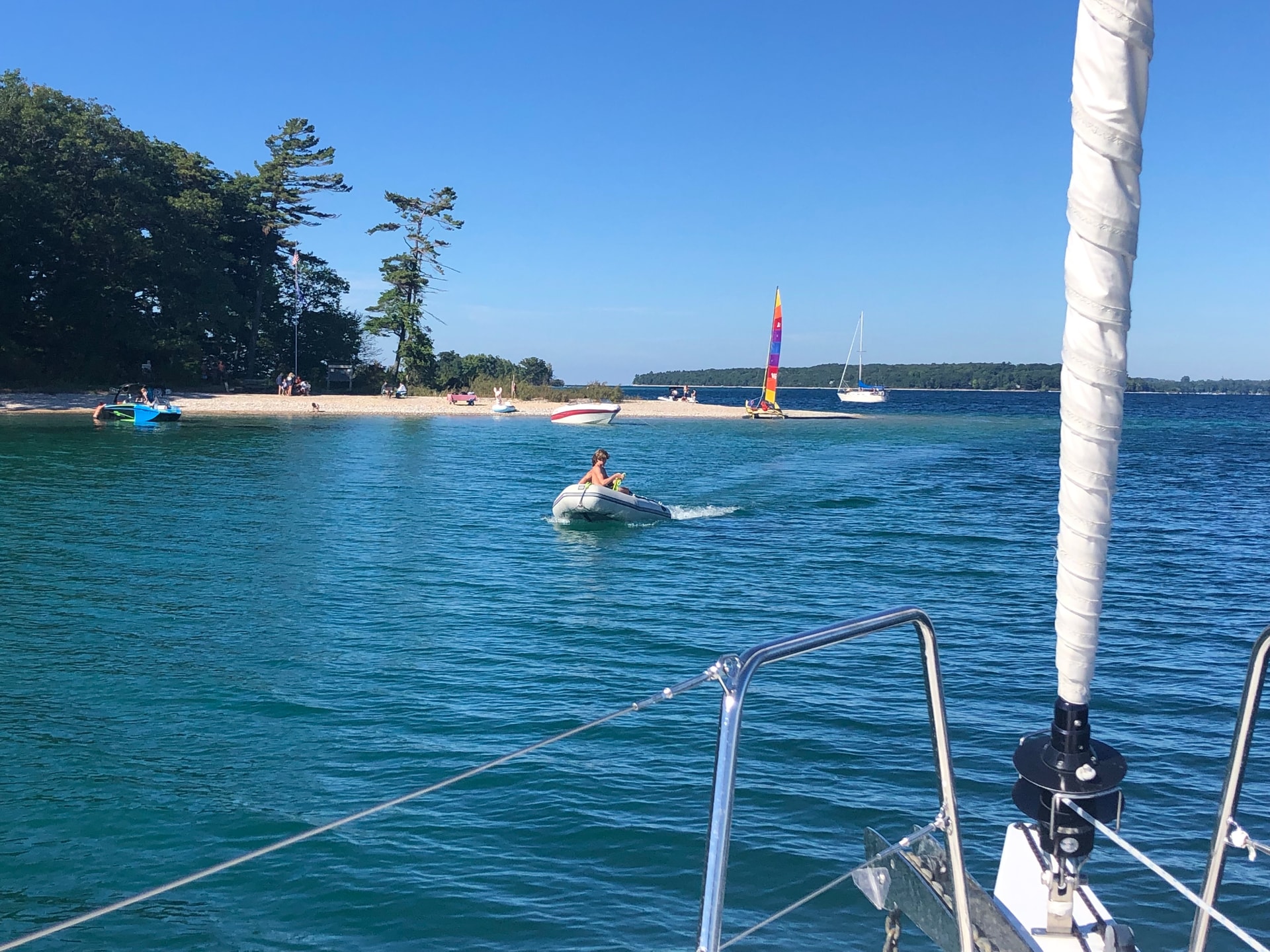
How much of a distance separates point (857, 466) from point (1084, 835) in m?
36.2

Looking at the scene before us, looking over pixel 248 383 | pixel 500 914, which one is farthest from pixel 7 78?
pixel 500 914

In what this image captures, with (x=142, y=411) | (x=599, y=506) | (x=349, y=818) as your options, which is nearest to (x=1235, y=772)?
(x=349, y=818)

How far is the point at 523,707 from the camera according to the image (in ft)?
31.5

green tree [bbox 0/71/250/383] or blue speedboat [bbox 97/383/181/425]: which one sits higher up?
green tree [bbox 0/71/250/383]

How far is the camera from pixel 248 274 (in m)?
59.1

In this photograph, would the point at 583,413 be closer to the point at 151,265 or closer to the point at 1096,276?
the point at 151,265

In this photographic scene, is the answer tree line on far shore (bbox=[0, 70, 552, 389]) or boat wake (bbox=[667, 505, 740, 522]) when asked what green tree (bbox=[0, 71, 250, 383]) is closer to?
tree line on far shore (bbox=[0, 70, 552, 389])

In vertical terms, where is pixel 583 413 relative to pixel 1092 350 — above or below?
below

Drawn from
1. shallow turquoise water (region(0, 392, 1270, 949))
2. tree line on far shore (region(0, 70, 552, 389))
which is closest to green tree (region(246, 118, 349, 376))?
tree line on far shore (region(0, 70, 552, 389))

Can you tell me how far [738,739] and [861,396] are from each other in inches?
4169

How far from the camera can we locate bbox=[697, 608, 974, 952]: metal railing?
2.24 metres

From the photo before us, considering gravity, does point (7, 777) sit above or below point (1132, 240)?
below

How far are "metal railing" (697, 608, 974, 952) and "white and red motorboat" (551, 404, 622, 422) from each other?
179 ft

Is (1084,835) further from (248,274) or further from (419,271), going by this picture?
(419,271)
